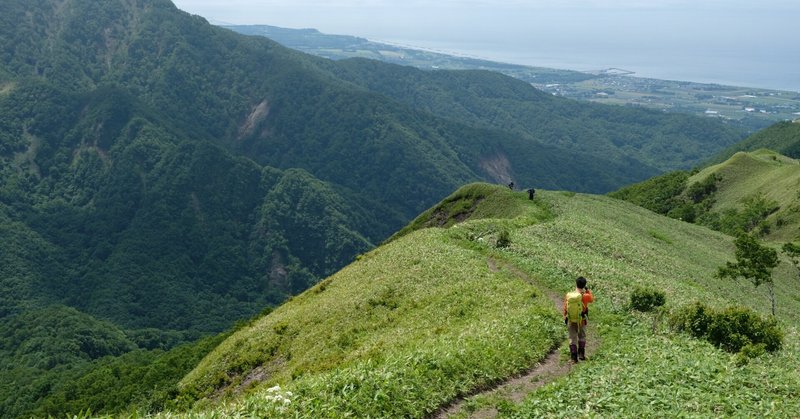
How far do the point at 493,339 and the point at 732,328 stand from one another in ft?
33.1

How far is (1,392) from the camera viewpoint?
10100 cm

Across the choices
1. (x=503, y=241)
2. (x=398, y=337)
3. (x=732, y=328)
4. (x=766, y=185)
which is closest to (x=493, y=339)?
(x=398, y=337)

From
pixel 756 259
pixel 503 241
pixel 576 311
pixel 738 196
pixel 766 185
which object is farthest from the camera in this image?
pixel 738 196

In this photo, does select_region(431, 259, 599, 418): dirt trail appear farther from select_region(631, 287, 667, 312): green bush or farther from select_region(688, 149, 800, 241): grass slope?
select_region(688, 149, 800, 241): grass slope

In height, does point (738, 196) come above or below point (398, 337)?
below

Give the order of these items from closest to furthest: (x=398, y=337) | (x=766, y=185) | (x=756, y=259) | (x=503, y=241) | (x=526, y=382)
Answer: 1. (x=526, y=382)
2. (x=398, y=337)
3. (x=503, y=241)
4. (x=756, y=259)
5. (x=766, y=185)

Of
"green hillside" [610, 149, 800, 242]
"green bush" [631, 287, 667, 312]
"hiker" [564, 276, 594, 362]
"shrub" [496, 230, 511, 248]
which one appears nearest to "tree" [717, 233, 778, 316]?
"shrub" [496, 230, 511, 248]

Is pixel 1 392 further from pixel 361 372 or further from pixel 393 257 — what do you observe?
pixel 361 372

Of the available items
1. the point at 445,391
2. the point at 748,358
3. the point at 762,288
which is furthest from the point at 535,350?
the point at 762,288

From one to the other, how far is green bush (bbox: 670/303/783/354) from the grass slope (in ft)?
241

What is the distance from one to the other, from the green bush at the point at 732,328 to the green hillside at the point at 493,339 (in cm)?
70

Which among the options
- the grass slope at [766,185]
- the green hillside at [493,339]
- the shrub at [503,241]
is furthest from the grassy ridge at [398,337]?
the grass slope at [766,185]

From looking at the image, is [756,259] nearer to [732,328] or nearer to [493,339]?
[732,328]

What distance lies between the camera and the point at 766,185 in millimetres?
109000
